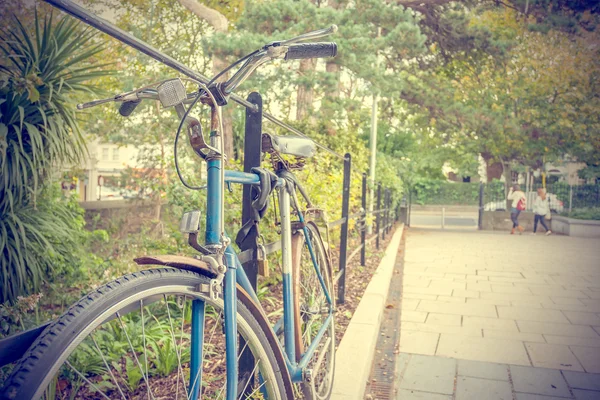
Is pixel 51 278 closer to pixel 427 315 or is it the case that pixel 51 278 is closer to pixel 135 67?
pixel 427 315

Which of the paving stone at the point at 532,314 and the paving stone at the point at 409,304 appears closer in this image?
the paving stone at the point at 532,314

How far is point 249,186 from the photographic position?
1.88m

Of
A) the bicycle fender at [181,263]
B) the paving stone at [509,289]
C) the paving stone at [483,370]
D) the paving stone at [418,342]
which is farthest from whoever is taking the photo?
the paving stone at [509,289]

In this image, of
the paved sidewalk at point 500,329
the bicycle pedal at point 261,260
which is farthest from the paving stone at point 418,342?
the bicycle pedal at point 261,260

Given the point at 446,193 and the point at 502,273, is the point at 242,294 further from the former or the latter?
the point at 446,193

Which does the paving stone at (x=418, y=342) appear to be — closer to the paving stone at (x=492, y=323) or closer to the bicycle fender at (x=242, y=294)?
the paving stone at (x=492, y=323)

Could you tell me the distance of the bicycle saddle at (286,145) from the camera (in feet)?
6.57

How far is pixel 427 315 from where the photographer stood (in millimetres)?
4508

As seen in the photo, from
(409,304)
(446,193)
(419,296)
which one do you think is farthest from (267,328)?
(446,193)

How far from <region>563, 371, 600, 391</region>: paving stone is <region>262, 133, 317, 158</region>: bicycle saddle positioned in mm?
2308

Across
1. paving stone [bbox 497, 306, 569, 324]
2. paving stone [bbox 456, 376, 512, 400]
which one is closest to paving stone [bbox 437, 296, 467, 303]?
paving stone [bbox 497, 306, 569, 324]

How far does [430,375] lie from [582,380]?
96 cm

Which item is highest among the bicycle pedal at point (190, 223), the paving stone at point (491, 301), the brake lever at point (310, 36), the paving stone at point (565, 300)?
the brake lever at point (310, 36)

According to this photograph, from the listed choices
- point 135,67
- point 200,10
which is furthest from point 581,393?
point 135,67
